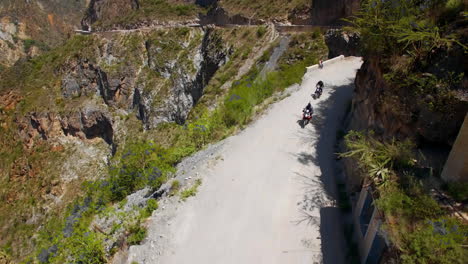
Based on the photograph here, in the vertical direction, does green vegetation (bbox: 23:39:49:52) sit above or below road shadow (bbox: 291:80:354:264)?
below

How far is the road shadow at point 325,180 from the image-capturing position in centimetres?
765

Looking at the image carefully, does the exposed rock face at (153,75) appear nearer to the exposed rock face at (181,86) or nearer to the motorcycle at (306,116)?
the exposed rock face at (181,86)

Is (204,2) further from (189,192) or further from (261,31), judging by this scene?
(189,192)

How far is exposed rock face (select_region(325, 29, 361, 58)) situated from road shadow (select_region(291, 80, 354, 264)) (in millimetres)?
10195

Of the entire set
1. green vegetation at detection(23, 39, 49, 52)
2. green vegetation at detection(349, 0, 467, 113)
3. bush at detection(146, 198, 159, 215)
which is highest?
green vegetation at detection(349, 0, 467, 113)

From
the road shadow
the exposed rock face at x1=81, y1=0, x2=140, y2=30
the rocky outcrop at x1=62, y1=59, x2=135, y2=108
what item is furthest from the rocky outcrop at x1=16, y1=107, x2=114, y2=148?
the exposed rock face at x1=81, y1=0, x2=140, y2=30

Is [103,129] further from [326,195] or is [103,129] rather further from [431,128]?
[431,128]

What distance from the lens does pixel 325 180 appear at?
9.97 metres

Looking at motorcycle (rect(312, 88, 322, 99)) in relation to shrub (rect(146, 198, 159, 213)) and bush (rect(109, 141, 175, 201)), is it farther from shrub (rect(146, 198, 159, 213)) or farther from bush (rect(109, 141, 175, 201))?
shrub (rect(146, 198, 159, 213))

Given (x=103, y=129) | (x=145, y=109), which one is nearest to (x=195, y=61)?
(x=145, y=109)

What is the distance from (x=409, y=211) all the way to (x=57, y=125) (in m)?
51.0

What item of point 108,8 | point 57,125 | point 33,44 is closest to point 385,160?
point 57,125

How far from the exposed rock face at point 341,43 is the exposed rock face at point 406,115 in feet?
54.6

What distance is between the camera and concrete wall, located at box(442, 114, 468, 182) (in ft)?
16.6
